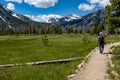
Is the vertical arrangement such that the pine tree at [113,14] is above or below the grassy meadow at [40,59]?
above

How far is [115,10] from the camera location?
103 ft

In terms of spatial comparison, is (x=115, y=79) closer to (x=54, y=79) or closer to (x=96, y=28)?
(x=54, y=79)

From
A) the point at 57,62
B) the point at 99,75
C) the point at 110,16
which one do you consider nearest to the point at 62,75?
the point at 99,75

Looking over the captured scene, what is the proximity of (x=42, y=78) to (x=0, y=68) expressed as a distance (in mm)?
13530

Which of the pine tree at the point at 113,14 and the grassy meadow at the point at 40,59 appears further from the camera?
the pine tree at the point at 113,14

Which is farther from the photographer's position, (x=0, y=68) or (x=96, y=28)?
(x=96, y=28)

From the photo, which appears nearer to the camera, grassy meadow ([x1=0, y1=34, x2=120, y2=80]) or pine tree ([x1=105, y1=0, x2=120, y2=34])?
grassy meadow ([x1=0, y1=34, x2=120, y2=80])

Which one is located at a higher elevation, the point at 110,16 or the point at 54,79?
the point at 110,16

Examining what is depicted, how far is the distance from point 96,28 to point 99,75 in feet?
564

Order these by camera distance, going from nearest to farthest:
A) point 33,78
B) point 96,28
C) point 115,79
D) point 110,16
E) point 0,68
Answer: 1. point 115,79
2. point 33,78
3. point 110,16
4. point 0,68
5. point 96,28

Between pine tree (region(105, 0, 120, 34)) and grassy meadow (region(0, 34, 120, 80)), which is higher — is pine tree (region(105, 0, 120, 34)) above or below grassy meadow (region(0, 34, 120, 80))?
above

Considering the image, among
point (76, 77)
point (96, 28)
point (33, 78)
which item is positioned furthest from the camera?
point (96, 28)

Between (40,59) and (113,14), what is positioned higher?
(113,14)

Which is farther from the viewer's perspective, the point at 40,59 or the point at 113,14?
the point at 40,59
